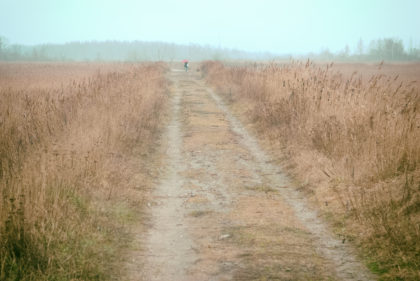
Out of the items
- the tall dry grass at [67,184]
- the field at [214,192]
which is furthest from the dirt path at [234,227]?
the tall dry grass at [67,184]

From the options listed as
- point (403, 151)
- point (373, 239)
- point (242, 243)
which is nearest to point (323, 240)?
point (373, 239)

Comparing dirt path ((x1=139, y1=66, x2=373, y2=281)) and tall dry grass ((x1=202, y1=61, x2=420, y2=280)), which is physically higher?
tall dry grass ((x1=202, y1=61, x2=420, y2=280))

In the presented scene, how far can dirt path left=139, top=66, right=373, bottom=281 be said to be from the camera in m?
4.31

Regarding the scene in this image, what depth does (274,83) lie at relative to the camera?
1438cm

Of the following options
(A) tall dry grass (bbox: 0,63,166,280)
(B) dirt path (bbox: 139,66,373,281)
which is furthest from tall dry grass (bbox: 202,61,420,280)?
(A) tall dry grass (bbox: 0,63,166,280)

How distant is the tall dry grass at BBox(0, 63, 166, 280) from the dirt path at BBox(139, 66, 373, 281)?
58 cm

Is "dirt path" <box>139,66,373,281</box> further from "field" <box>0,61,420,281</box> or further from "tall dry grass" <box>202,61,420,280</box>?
"tall dry grass" <box>202,61,420,280</box>

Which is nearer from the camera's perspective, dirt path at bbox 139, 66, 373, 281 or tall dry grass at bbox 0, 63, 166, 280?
tall dry grass at bbox 0, 63, 166, 280

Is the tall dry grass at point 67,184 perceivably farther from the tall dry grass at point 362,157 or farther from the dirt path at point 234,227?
the tall dry grass at point 362,157

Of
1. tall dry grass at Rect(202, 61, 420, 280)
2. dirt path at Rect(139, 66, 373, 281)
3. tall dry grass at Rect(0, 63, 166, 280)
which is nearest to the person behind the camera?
tall dry grass at Rect(0, 63, 166, 280)

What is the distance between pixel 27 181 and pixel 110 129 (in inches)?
181

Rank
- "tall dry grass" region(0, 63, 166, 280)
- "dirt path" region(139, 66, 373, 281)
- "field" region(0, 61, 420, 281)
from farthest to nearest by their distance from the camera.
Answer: "dirt path" region(139, 66, 373, 281)
"field" region(0, 61, 420, 281)
"tall dry grass" region(0, 63, 166, 280)

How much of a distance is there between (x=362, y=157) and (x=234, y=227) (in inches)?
106

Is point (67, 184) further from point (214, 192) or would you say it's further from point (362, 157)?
point (362, 157)
